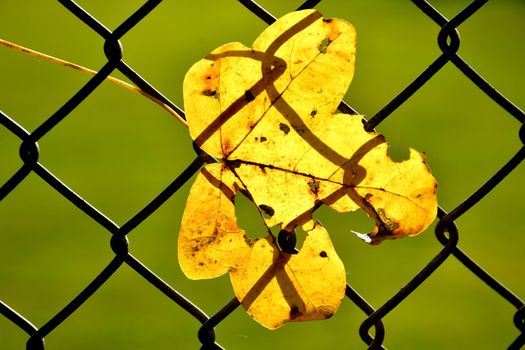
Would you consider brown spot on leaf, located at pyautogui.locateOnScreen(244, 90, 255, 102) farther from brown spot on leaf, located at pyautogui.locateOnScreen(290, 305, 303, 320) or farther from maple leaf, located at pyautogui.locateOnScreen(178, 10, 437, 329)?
brown spot on leaf, located at pyautogui.locateOnScreen(290, 305, 303, 320)

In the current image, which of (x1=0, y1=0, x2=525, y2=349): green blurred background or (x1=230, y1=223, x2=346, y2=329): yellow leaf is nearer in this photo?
(x1=230, y1=223, x2=346, y2=329): yellow leaf

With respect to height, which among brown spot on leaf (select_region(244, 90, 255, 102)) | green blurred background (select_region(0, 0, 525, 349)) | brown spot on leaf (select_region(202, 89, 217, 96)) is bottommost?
green blurred background (select_region(0, 0, 525, 349))

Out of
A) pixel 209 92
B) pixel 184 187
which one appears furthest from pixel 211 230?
pixel 184 187

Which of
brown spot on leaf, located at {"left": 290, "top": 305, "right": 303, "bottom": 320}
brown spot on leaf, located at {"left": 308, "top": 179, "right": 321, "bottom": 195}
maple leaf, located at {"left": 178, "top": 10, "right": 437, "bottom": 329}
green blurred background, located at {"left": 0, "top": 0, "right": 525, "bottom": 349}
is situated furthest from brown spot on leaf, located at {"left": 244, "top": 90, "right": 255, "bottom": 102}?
green blurred background, located at {"left": 0, "top": 0, "right": 525, "bottom": 349}

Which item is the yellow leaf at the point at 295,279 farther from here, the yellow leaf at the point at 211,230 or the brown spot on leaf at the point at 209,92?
the brown spot on leaf at the point at 209,92

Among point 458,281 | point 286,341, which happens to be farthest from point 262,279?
point 458,281

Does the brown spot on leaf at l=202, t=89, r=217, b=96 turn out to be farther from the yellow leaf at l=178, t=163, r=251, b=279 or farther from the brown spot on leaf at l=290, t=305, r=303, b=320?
the brown spot on leaf at l=290, t=305, r=303, b=320

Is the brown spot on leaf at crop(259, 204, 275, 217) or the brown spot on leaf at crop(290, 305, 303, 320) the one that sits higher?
the brown spot on leaf at crop(259, 204, 275, 217)

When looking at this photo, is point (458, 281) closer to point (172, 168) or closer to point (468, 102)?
point (172, 168)
